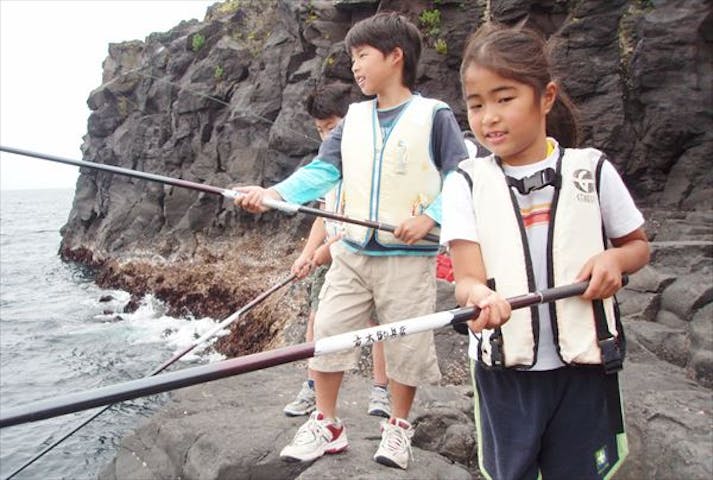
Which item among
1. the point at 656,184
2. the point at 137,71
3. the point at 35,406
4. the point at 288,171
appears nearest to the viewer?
the point at 35,406

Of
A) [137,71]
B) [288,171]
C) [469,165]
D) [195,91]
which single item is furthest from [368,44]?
[137,71]

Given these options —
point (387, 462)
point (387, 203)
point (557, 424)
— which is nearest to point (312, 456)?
point (387, 462)

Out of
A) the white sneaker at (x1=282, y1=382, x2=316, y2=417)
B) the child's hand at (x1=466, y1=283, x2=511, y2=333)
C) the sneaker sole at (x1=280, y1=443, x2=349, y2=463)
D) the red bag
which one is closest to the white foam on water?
the red bag

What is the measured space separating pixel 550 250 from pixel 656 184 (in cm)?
1302

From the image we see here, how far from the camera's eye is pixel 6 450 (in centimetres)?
895

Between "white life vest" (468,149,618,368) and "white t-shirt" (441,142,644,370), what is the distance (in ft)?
0.09

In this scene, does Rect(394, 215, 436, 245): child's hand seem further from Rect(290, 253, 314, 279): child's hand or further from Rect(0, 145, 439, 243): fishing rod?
Rect(290, 253, 314, 279): child's hand

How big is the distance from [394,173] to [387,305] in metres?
0.72

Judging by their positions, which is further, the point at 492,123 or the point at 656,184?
the point at 656,184

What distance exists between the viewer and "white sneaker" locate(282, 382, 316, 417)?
13.9 feet

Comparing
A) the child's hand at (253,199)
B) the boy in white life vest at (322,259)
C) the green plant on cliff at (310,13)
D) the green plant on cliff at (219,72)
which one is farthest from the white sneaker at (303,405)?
the green plant on cliff at (219,72)

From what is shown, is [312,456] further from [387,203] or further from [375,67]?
[375,67]

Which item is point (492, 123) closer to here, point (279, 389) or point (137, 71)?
point (279, 389)

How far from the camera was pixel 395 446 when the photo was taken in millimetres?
3254
